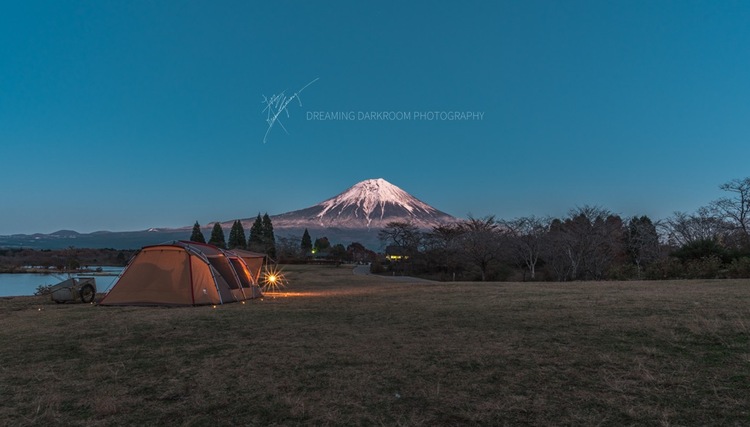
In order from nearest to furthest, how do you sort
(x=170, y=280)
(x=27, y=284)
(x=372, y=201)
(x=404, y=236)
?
(x=170, y=280) → (x=27, y=284) → (x=404, y=236) → (x=372, y=201)

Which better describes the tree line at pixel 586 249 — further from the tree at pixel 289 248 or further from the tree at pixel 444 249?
the tree at pixel 289 248

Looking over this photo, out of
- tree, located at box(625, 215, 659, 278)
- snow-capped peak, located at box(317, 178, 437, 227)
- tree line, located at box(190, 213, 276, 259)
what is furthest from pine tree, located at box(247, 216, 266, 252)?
tree, located at box(625, 215, 659, 278)

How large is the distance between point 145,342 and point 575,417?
19.2ft

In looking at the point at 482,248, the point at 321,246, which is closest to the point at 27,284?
the point at 482,248

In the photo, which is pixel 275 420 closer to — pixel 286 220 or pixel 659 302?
pixel 659 302

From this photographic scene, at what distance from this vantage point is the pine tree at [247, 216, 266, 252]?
62950mm

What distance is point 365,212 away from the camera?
356 feet

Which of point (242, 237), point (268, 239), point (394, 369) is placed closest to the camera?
point (394, 369)

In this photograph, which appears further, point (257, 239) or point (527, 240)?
point (257, 239)

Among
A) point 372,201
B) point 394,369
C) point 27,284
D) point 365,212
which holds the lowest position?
point 27,284

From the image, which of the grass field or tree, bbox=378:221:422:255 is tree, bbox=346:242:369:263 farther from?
the grass field

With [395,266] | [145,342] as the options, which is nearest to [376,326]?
[145,342]

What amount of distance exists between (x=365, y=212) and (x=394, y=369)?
10394 cm

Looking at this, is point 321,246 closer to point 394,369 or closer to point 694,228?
point 694,228
